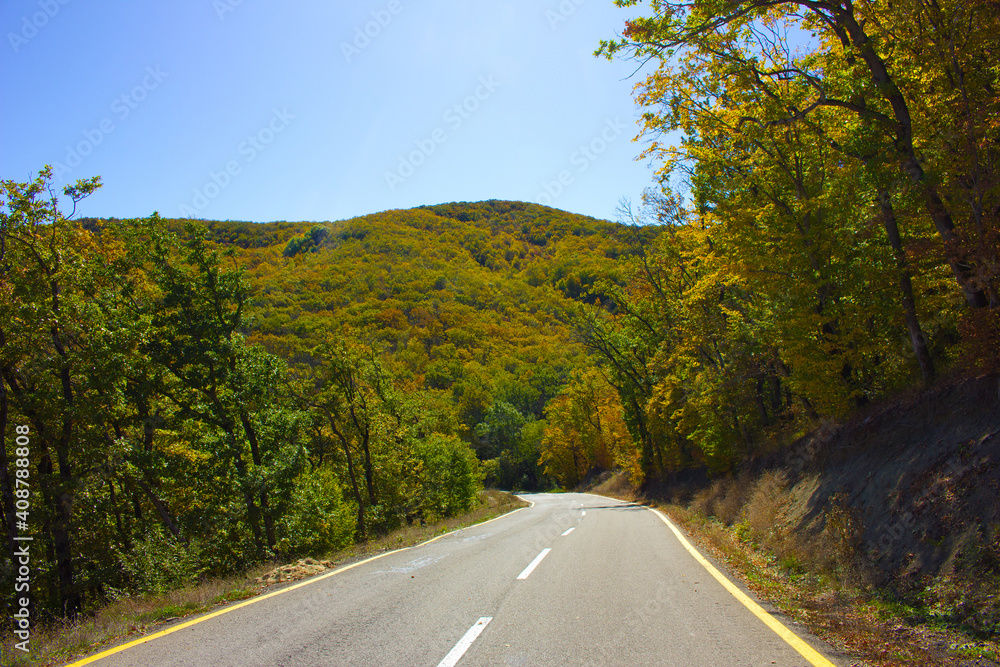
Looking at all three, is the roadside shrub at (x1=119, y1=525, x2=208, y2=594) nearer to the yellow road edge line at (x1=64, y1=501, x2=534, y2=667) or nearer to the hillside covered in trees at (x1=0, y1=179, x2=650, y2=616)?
the hillside covered in trees at (x1=0, y1=179, x2=650, y2=616)

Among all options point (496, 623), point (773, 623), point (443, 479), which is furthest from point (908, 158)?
point (443, 479)

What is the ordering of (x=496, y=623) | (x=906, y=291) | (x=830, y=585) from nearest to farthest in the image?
1. (x=496, y=623)
2. (x=830, y=585)
3. (x=906, y=291)

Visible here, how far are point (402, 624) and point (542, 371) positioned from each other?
77100mm

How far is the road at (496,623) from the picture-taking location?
412 centimetres

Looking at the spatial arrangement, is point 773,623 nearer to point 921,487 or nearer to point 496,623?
point 496,623

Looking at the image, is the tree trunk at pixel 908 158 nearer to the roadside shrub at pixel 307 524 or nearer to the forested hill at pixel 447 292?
the roadside shrub at pixel 307 524

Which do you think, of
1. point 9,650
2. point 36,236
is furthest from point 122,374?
point 9,650

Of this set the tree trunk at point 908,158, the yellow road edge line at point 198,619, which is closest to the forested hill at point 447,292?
the tree trunk at point 908,158

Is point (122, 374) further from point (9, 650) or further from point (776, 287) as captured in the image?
point (776, 287)

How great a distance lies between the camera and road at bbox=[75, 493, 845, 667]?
4117 millimetres

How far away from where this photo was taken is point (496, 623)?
506 cm

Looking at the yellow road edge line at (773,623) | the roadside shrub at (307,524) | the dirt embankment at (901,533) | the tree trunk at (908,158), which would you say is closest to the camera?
the yellow road edge line at (773,623)

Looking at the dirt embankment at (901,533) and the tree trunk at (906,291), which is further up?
the tree trunk at (906,291)

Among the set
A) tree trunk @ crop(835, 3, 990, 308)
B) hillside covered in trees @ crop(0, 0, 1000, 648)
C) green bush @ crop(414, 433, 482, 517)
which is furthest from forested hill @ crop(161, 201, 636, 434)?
tree trunk @ crop(835, 3, 990, 308)
